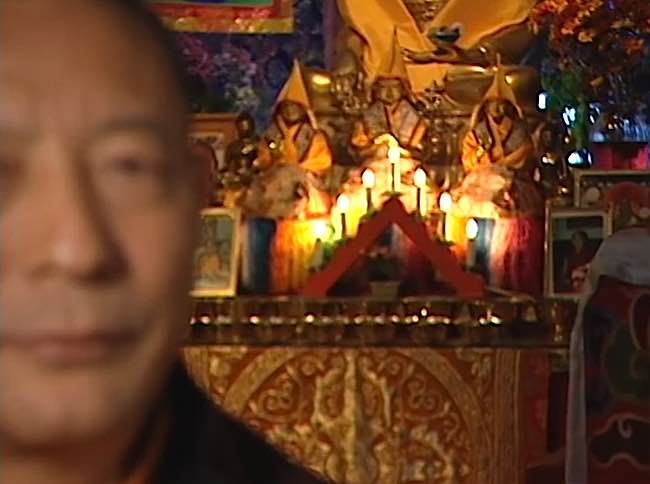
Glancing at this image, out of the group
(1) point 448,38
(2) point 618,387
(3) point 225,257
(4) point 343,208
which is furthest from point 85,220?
(1) point 448,38

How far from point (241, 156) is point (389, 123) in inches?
10.3

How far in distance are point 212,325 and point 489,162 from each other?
0.57m

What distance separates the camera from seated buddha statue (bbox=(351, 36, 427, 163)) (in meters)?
2.51

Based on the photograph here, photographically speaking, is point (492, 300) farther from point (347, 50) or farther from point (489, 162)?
point (347, 50)

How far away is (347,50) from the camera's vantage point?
9.09 feet

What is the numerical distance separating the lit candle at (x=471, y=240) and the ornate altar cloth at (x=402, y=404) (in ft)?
0.98

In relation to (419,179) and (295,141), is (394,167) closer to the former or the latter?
(419,179)

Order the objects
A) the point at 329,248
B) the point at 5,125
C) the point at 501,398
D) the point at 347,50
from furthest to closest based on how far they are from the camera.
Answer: the point at 347,50, the point at 329,248, the point at 501,398, the point at 5,125

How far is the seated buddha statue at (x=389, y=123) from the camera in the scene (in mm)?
2506

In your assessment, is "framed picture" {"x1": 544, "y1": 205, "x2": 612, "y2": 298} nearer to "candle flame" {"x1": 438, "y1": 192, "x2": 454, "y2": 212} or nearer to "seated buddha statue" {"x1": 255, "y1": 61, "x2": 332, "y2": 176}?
"candle flame" {"x1": 438, "y1": 192, "x2": 454, "y2": 212}

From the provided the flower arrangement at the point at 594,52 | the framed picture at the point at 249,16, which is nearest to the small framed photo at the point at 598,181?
the flower arrangement at the point at 594,52

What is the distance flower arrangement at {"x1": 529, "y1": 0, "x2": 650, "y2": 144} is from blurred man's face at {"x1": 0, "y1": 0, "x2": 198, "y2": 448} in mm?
2162

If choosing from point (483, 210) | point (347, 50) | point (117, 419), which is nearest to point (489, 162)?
point (483, 210)

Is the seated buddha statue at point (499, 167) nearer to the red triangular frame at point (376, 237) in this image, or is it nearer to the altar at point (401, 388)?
the red triangular frame at point (376, 237)
